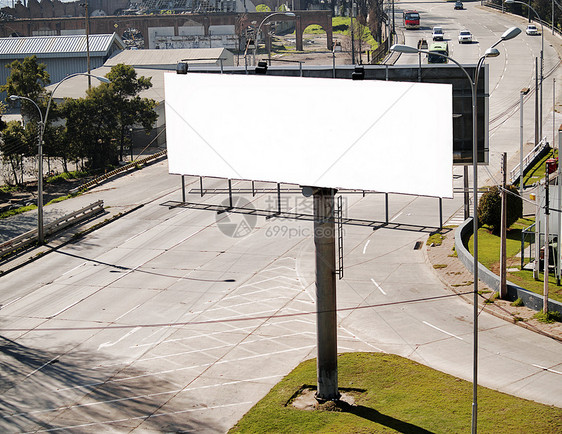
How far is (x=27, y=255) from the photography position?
46094 millimetres

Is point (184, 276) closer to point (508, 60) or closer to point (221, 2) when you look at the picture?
point (508, 60)

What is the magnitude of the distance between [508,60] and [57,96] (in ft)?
166

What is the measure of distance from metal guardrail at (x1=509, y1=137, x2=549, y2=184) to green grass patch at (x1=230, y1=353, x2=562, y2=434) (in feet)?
98.7

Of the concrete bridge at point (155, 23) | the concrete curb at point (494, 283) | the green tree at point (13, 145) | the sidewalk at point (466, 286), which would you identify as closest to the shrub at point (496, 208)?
the concrete curb at point (494, 283)

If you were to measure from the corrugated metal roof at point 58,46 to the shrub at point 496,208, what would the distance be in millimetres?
72742

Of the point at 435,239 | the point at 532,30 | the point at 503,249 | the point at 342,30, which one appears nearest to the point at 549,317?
the point at 503,249

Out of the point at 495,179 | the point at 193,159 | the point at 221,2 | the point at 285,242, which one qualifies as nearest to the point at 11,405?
the point at 193,159

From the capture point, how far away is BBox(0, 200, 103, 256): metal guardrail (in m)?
46.1

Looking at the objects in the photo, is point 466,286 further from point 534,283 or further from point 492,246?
point 492,246

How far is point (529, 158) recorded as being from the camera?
58000 mm

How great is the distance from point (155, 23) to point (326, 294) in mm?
125122

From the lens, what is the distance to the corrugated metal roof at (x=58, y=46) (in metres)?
107

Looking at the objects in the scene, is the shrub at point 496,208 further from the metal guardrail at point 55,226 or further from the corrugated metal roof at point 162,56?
the corrugated metal roof at point 162,56

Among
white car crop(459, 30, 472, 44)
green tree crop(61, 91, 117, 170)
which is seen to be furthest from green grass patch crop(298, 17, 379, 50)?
green tree crop(61, 91, 117, 170)
